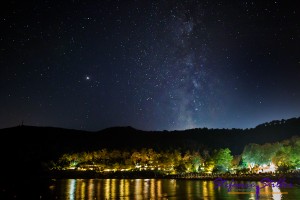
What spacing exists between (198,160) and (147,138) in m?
83.4

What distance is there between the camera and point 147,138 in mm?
181875

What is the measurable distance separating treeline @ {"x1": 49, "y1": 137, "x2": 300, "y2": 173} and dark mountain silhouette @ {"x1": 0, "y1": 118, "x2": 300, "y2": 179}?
471 inches

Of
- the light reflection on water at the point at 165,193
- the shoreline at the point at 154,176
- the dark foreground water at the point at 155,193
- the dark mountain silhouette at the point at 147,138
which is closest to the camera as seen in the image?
the light reflection on water at the point at 165,193

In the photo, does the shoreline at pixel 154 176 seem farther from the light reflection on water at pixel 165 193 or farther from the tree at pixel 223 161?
the light reflection on water at pixel 165 193

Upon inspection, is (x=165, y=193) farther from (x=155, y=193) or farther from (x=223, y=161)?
(x=223, y=161)

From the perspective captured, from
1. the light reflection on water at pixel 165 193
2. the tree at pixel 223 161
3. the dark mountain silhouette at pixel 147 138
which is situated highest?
the dark mountain silhouette at pixel 147 138

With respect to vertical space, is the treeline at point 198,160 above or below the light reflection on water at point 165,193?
above

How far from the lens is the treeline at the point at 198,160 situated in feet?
260

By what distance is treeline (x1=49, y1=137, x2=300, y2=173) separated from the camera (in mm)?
79312

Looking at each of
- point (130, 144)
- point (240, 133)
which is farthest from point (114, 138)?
point (240, 133)

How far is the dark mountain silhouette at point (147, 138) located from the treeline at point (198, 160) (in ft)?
39.2

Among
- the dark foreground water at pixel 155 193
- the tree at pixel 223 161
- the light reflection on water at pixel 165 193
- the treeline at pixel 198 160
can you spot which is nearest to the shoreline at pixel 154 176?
the tree at pixel 223 161

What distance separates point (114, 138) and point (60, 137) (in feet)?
86.4

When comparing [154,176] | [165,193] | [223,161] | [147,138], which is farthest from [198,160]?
[147,138]
